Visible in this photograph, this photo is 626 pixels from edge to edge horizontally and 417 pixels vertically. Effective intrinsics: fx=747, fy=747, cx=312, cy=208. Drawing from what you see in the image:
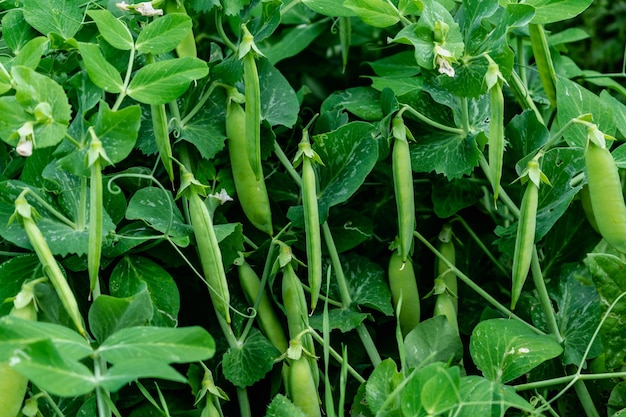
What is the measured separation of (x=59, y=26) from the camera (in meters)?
0.99

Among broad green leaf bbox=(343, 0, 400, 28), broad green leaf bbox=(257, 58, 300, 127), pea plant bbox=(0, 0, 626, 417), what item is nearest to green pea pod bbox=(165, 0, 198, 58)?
pea plant bbox=(0, 0, 626, 417)

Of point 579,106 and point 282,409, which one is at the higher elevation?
point 579,106

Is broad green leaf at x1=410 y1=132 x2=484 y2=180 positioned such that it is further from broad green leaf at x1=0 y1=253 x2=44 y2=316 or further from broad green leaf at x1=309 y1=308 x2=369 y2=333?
broad green leaf at x1=0 y1=253 x2=44 y2=316

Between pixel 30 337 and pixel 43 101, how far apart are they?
248mm

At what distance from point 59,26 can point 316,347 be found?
55cm

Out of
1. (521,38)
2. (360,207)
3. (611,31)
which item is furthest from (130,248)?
(611,31)

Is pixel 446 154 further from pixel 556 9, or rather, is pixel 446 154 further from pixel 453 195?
pixel 556 9

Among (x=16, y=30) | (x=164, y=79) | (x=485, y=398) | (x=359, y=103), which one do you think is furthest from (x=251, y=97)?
(x=485, y=398)

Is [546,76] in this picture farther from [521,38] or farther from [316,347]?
[316,347]

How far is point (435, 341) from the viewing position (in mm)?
969

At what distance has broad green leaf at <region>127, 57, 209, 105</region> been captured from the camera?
851 millimetres

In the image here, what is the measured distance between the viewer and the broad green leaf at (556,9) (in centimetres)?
96

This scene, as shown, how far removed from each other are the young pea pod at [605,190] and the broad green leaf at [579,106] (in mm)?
119

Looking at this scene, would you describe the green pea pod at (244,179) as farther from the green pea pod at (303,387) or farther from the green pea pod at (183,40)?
the green pea pod at (303,387)
